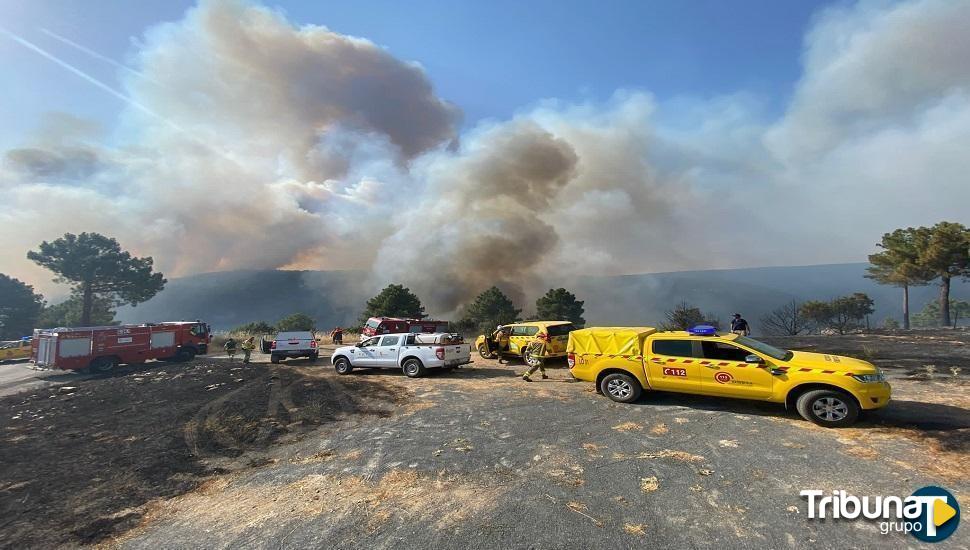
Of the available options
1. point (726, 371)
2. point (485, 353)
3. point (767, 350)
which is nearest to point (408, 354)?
point (485, 353)

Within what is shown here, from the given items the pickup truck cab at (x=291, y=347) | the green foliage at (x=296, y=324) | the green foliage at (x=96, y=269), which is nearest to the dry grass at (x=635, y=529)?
the pickup truck cab at (x=291, y=347)

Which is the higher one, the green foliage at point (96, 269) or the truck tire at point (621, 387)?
the green foliage at point (96, 269)

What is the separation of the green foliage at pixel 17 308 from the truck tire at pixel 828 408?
74.0 metres

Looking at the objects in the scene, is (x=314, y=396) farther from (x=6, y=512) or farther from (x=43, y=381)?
(x=43, y=381)

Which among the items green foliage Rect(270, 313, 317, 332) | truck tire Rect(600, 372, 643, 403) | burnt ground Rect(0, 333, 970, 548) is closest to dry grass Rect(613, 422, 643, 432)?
burnt ground Rect(0, 333, 970, 548)

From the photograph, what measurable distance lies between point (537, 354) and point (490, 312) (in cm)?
3447

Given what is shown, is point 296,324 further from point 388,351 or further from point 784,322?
point 784,322

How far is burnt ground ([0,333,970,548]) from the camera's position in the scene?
4227 mm

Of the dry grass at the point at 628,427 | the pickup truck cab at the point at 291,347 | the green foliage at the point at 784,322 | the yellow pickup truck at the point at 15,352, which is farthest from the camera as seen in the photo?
the green foliage at the point at 784,322

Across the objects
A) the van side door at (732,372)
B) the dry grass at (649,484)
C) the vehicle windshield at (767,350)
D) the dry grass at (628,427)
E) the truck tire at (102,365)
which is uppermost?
the vehicle windshield at (767,350)

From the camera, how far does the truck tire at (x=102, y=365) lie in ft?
61.5

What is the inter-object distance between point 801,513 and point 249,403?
37.9 ft

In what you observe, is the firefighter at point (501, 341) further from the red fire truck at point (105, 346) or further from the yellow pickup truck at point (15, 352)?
the yellow pickup truck at point (15, 352)

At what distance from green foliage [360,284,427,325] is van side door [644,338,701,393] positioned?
33508mm
